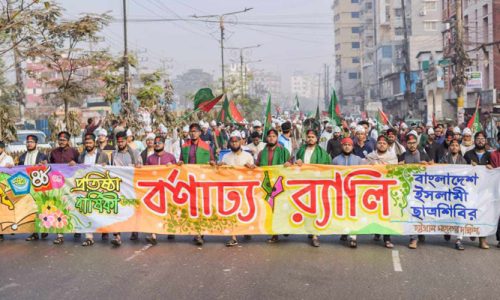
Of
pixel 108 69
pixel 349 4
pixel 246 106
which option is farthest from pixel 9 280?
pixel 349 4

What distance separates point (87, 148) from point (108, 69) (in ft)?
44.8

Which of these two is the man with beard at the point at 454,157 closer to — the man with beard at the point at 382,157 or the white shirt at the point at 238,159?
the man with beard at the point at 382,157

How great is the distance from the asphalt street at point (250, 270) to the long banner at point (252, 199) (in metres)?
0.31

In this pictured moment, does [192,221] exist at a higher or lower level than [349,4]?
lower

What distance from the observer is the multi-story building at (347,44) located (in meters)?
137

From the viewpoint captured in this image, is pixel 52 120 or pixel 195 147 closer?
pixel 195 147

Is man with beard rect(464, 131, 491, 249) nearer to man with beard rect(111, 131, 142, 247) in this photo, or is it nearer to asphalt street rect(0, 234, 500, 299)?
asphalt street rect(0, 234, 500, 299)

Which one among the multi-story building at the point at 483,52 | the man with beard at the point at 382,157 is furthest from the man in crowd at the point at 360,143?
the multi-story building at the point at 483,52

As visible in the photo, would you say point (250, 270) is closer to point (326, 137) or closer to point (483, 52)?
point (326, 137)

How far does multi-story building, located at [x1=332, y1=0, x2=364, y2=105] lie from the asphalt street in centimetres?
12600

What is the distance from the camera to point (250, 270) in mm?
8805

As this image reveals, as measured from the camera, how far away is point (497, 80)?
4331 cm

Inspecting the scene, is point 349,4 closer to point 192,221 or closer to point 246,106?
point 246,106

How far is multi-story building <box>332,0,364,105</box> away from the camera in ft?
448
